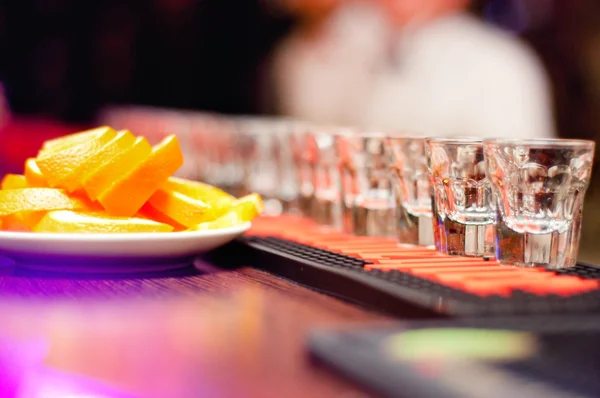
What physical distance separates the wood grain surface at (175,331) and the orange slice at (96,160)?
14 centimetres

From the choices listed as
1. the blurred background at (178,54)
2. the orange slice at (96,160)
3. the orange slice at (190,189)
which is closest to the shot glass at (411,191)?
the orange slice at (190,189)

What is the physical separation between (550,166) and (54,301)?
0.61 meters

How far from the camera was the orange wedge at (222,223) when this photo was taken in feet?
4.34

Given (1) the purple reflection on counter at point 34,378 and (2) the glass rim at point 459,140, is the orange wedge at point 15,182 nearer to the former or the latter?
(1) the purple reflection on counter at point 34,378

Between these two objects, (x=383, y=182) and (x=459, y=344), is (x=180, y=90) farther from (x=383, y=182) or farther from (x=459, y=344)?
(x=459, y=344)

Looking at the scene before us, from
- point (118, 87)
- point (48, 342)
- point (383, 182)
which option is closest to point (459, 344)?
point (48, 342)

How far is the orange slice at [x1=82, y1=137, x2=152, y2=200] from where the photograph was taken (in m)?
1.25

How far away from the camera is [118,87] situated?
6.01m

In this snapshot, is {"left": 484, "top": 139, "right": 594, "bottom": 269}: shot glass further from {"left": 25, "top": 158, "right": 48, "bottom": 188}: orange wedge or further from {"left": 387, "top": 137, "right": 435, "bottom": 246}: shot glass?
{"left": 25, "top": 158, "right": 48, "bottom": 188}: orange wedge

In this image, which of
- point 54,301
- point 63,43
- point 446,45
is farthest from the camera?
point 63,43

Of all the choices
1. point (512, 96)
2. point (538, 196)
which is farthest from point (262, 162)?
point (512, 96)

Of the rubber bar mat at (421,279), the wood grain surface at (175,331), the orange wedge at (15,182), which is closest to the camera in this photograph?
the wood grain surface at (175,331)

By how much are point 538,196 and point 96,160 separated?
1.96 ft

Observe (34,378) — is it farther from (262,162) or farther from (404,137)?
(262,162)
